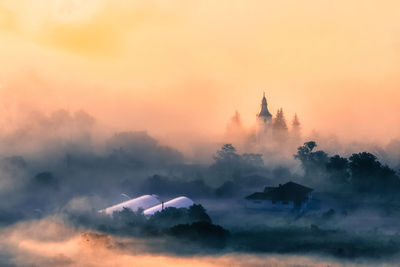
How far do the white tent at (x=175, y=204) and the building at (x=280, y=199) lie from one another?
11.4 metres

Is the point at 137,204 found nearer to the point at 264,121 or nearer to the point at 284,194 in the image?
the point at 284,194

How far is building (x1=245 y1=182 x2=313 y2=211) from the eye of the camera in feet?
469

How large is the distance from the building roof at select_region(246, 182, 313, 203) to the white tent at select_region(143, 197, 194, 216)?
11709mm

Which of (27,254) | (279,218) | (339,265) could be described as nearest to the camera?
(339,265)

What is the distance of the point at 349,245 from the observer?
124 meters

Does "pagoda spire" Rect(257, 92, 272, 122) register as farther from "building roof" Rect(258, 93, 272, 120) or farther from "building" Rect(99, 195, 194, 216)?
"building" Rect(99, 195, 194, 216)

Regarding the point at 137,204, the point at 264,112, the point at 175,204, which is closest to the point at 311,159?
the point at 264,112

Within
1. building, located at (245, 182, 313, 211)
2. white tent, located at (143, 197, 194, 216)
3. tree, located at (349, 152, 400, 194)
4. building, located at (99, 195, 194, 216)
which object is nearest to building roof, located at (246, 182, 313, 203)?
building, located at (245, 182, 313, 211)

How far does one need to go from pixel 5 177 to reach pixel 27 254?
31.9m

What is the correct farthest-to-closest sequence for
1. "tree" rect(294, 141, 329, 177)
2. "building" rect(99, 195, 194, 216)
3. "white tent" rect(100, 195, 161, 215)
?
"tree" rect(294, 141, 329, 177), "white tent" rect(100, 195, 161, 215), "building" rect(99, 195, 194, 216)

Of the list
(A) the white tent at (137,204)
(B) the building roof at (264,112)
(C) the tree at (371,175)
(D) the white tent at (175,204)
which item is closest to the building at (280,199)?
(D) the white tent at (175,204)

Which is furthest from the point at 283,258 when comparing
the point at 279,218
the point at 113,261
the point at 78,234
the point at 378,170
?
the point at 378,170

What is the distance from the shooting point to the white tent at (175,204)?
140750mm

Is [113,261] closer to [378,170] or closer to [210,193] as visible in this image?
[210,193]
